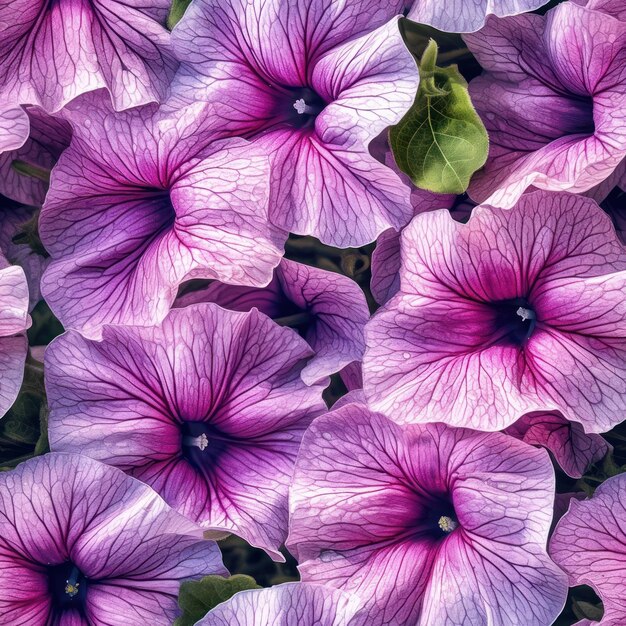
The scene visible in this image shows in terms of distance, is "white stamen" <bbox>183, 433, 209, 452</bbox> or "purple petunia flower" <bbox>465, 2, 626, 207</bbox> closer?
"purple petunia flower" <bbox>465, 2, 626, 207</bbox>

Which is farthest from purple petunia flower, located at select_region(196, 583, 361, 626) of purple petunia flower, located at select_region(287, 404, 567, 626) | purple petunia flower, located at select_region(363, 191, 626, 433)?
purple petunia flower, located at select_region(363, 191, 626, 433)

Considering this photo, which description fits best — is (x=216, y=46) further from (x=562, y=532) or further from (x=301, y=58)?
(x=562, y=532)

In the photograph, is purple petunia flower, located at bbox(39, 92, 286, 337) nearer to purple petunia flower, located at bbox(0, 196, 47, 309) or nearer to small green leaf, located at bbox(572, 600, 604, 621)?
purple petunia flower, located at bbox(0, 196, 47, 309)

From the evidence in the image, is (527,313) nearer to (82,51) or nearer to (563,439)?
(563,439)

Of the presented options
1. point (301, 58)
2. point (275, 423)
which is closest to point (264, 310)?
point (275, 423)

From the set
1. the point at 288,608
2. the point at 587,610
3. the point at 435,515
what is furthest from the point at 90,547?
the point at 587,610

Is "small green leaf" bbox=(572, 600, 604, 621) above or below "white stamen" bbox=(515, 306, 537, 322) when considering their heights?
below

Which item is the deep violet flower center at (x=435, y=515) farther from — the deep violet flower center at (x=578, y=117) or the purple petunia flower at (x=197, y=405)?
the deep violet flower center at (x=578, y=117)
